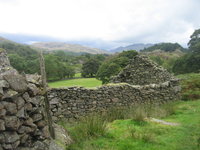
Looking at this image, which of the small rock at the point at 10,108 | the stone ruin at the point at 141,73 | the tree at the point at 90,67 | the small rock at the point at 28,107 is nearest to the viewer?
the small rock at the point at 10,108

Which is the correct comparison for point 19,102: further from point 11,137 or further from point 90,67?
point 90,67

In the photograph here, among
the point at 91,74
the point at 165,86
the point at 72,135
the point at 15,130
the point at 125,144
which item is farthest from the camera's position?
the point at 91,74

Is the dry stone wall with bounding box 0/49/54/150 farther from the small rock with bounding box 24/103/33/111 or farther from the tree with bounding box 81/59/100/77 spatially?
the tree with bounding box 81/59/100/77

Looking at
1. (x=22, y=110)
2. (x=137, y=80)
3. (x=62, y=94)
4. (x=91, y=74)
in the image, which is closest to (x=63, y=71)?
(x=91, y=74)

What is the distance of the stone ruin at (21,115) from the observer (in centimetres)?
281

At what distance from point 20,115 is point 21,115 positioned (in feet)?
0.06

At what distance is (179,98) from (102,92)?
249 inches

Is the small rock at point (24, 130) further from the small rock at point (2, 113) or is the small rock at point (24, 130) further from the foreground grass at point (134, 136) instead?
the foreground grass at point (134, 136)

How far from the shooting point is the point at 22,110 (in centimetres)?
314

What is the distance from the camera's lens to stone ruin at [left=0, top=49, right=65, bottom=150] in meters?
2.81

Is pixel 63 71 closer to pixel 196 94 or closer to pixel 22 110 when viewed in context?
pixel 196 94

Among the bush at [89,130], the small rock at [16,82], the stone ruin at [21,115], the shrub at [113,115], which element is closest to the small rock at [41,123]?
the stone ruin at [21,115]

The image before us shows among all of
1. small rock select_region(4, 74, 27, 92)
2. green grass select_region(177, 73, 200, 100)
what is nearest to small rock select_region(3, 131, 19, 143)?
small rock select_region(4, 74, 27, 92)

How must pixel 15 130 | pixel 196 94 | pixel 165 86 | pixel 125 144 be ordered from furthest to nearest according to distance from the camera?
pixel 196 94, pixel 165 86, pixel 125 144, pixel 15 130
